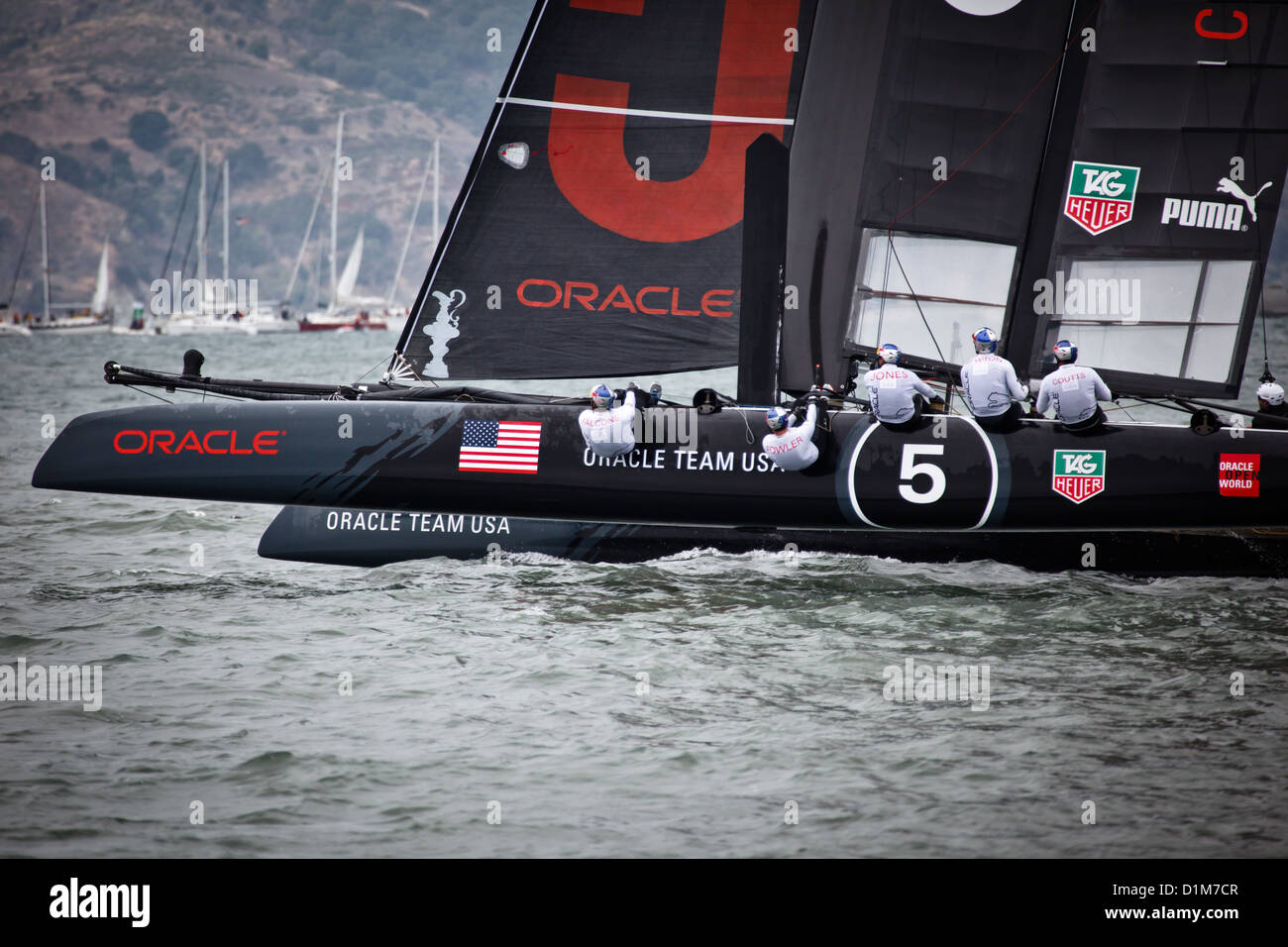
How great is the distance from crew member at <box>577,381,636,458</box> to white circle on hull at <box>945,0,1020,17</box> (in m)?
3.98

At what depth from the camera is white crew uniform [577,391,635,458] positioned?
7746 mm

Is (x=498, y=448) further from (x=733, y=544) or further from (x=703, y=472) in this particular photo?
(x=733, y=544)

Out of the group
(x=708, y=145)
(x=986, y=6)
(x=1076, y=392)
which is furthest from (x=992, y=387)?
(x=986, y=6)

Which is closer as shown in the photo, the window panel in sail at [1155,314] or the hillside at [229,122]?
the window panel in sail at [1155,314]

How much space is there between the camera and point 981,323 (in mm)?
9633

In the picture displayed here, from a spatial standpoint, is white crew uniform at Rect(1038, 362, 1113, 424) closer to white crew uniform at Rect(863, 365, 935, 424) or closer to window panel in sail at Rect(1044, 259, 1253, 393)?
white crew uniform at Rect(863, 365, 935, 424)

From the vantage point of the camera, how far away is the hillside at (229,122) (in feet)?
396

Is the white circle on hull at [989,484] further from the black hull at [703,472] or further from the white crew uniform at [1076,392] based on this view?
the white crew uniform at [1076,392]

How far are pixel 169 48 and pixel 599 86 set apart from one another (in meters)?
173

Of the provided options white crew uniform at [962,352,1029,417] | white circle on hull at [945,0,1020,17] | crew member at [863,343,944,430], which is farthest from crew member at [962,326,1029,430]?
white circle on hull at [945,0,1020,17]

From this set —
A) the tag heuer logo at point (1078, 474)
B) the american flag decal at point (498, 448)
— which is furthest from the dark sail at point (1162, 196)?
the american flag decal at point (498, 448)

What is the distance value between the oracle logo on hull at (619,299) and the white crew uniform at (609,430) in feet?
4.23

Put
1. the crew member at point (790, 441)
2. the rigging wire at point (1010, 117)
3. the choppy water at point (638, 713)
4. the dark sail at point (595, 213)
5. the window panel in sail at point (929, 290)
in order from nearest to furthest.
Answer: the choppy water at point (638, 713) < the crew member at point (790, 441) < the dark sail at point (595, 213) < the rigging wire at point (1010, 117) < the window panel in sail at point (929, 290)

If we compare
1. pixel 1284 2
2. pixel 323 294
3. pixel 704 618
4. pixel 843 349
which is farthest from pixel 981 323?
pixel 323 294
